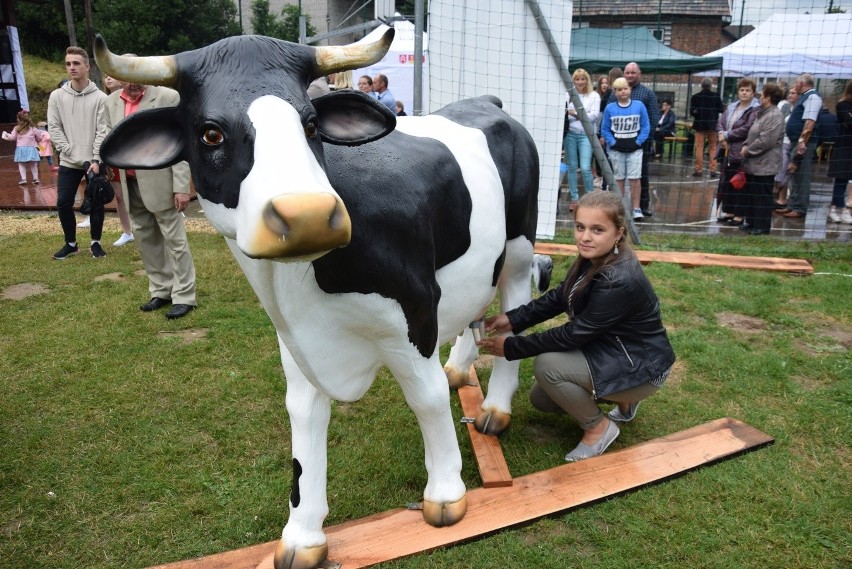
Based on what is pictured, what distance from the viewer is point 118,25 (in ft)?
88.1

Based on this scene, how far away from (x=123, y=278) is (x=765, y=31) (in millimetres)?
13103

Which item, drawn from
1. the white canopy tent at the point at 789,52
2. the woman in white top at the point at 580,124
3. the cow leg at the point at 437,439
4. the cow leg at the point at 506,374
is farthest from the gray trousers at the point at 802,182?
the cow leg at the point at 437,439

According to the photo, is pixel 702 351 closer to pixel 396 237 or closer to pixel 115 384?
pixel 396 237

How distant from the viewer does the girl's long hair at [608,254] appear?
111 inches

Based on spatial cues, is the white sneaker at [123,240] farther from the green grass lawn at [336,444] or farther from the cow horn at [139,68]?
the cow horn at [139,68]

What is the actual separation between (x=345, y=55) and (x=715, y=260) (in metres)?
5.25

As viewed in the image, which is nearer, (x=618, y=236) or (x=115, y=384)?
(x=618, y=236)

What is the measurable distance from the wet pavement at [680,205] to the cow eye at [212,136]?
676 cm

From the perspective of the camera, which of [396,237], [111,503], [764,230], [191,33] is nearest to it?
[396,237]

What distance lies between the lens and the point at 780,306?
508 centimetres

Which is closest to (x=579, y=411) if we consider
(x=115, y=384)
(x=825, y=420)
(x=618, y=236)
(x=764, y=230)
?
(x=618, y=236)

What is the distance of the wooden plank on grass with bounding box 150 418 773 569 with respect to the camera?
2.47 m

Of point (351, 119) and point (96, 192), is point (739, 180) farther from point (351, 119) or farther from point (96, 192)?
point (351, 119)

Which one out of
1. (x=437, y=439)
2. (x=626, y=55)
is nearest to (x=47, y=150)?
(x=626, y=55)
